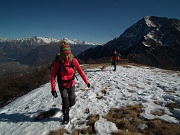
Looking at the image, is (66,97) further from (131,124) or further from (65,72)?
(131,124)

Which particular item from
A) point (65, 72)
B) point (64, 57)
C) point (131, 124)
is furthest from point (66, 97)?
point (131, 124)

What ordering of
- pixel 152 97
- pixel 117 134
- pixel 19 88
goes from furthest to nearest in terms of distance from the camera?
pixel 19 88 < pixel 152 97 < pixel 117 134

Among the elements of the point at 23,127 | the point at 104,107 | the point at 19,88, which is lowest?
the point at 19,88

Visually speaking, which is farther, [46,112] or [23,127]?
[46,112]

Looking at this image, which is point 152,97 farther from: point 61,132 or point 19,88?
point 19,88

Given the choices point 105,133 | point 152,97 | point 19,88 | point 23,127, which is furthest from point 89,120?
point 19,88

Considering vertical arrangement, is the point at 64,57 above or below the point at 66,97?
above

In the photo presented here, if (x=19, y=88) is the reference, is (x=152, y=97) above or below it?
above

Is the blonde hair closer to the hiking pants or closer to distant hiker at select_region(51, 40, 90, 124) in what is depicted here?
distant hiker at select_region(51, 40, 90, 124)

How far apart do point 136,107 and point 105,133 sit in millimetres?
2687

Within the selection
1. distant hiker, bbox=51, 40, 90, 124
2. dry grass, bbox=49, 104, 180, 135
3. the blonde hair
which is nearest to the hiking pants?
distant hiker, bbox=51, 40, 90, 124

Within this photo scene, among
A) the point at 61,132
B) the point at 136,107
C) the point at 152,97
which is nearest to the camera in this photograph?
the point at 61,132

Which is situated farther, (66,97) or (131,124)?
(66,97)

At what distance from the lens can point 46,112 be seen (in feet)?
27.3
